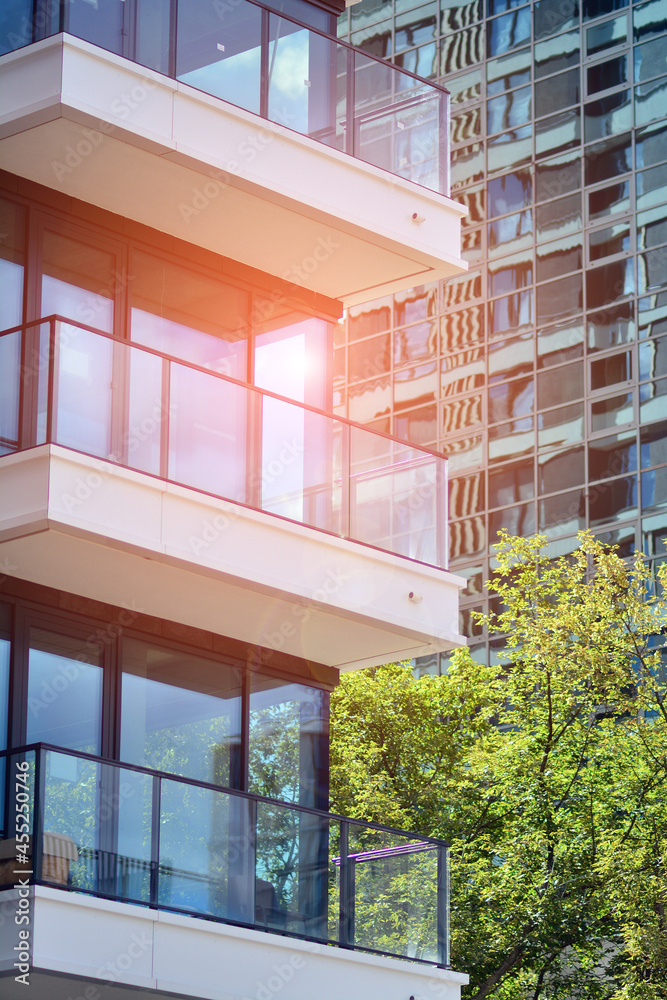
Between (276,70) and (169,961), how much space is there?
8.12 meters

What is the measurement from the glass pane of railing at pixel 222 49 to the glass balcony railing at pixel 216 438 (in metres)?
2.75

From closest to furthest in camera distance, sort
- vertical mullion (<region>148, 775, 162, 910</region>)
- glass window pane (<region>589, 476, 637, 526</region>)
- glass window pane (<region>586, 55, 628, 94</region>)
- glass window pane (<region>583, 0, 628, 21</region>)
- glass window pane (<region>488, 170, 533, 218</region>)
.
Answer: vertical mullion (<region>148, 775, 162, 910</region>) → glass window pane (<region>589, 476, 637, 526</region>) → glass window pane (<region>586, 55, 628, 94</region>) → glass window pane (<region>583, 0, 628, 21</region>) → glass window pane (<region>488, 170, 533, 218</region>)

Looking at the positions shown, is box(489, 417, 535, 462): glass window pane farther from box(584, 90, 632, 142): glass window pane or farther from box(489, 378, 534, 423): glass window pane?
box(584, 90, 632, 142): glass window pane

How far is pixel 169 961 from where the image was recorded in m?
14.1

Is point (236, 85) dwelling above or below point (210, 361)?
above

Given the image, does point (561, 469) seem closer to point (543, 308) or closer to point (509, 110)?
point (543, 308)

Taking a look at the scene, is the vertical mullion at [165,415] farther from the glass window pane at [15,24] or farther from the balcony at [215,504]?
the glass window pane at [15,24]

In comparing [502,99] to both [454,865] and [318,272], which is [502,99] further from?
[318,272]

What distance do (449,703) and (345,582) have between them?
15925mm

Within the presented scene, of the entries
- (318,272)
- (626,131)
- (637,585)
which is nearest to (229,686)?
(318,272)

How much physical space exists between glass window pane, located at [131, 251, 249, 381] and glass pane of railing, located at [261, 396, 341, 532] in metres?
0.83

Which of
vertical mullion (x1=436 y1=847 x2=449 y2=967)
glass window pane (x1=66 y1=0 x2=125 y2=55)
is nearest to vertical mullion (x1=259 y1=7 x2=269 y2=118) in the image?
glass window pane (x1=66 y1=0 x2=125 y2=55)

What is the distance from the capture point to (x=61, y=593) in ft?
49.9

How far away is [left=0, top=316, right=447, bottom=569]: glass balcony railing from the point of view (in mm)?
14453
